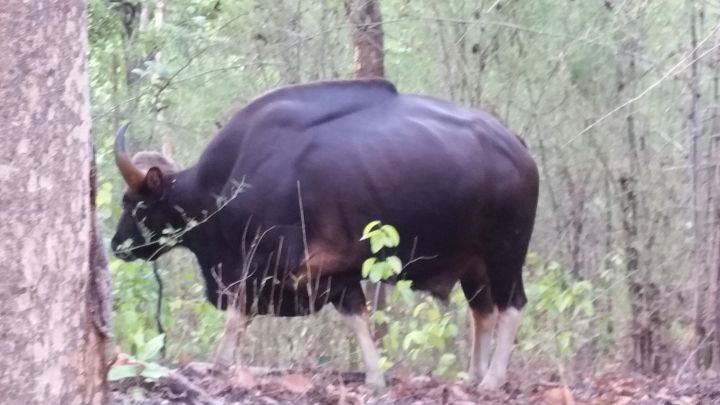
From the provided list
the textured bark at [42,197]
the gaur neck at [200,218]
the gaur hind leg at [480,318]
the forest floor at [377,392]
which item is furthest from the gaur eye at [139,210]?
the textured bark at [42,197]

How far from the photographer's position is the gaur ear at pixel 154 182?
828 cm

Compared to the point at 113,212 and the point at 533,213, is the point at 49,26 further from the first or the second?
the point at 533,213

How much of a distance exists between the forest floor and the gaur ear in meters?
1.93

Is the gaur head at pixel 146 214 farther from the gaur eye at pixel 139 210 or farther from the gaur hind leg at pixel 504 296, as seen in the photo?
the gaur hind leg at pixel 504 296

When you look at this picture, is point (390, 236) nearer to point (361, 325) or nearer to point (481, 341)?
point (361, 325)

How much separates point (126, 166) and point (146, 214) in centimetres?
44

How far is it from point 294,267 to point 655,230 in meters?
4.14

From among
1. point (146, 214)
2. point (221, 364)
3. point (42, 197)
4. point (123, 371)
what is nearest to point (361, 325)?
point (221, 364)

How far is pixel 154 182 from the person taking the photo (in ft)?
27.3

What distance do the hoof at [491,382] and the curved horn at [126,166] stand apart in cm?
276

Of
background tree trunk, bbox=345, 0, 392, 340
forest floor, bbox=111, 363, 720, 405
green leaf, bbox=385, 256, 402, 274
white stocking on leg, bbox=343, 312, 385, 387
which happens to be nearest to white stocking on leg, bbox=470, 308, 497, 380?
forest floor, bbox=111, 363, 720, 405

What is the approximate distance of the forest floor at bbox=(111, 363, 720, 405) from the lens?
5.93 m

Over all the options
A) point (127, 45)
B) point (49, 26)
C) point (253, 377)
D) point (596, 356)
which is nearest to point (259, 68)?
point (127, 45)

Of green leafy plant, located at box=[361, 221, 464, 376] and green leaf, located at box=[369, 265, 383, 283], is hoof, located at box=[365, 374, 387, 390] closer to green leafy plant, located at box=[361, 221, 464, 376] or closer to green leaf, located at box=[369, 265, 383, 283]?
green leafy plant, located at box=[361, 221, 464, 376]
